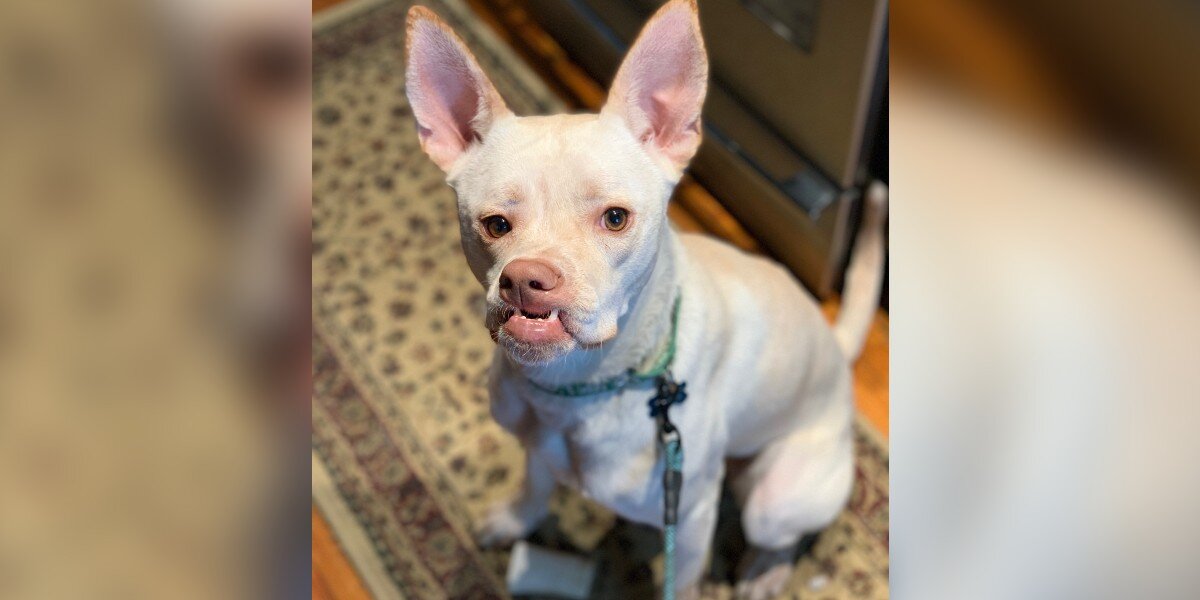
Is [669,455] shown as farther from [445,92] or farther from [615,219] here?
[445,92]

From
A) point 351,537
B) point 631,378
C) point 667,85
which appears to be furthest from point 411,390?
point 667,85

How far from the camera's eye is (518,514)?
73.9 inches

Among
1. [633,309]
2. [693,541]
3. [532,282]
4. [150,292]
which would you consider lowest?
[693,541]

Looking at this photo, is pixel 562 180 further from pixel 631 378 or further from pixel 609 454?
pixel 609 454

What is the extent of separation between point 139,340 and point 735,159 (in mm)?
1465

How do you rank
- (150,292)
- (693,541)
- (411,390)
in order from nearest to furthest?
(150,292), (693,541), (411,390)

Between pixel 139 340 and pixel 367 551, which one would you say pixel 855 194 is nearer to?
pixel 367 551

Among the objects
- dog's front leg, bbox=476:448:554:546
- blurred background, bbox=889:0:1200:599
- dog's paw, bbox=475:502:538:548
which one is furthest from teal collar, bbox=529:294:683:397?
blurred background, bbox=889:0:1200:599

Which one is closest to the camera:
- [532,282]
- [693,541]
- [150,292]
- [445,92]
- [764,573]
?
[150,292]

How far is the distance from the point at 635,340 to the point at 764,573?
86 cm

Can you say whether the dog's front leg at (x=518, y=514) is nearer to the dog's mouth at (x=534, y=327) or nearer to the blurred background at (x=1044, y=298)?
the dog's mouth at (x=534, y=327)

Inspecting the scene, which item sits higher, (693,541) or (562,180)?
(562,180)

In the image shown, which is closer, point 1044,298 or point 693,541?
point 1044,298

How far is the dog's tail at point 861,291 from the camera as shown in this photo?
5.93ft
